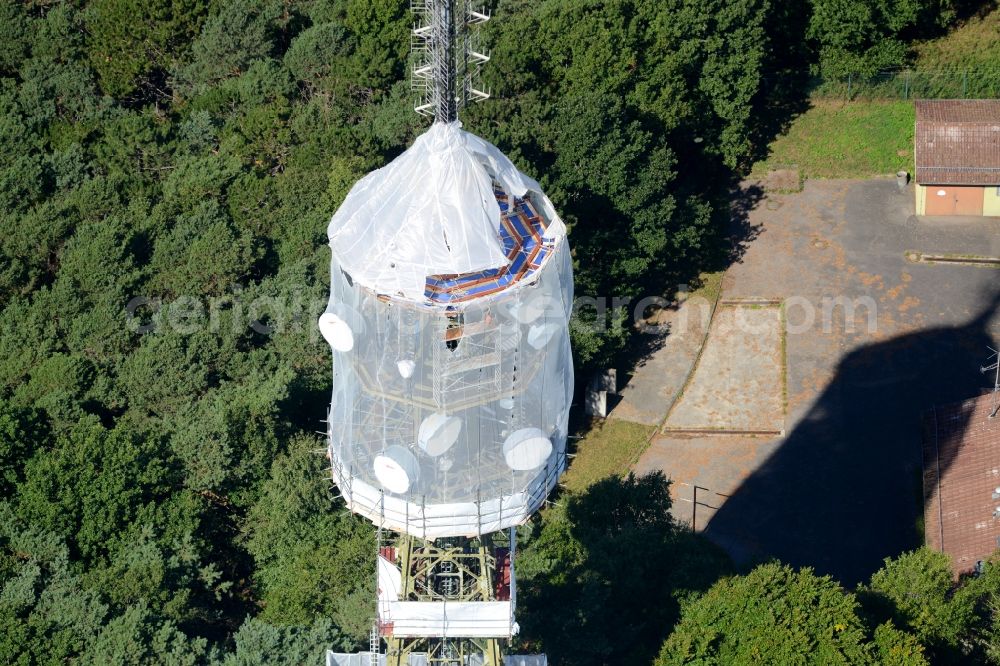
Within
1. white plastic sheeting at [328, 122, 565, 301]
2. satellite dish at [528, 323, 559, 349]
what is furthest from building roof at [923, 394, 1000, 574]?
white plastic sheeting at [328, 122, 565, 301]

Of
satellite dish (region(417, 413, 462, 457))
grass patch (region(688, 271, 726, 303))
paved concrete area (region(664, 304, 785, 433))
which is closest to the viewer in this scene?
satellite dish (region(417, 413, 462, 457))

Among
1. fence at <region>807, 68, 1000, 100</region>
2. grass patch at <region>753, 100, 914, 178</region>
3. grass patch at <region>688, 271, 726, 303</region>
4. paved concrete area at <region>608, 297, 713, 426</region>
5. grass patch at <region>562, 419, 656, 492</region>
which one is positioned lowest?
grass patch at <region>562, 419, 656, 492</region>

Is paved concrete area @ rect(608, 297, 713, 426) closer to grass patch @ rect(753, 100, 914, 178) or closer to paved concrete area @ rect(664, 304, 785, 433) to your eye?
paved concrete area @ rect(664, 304, 785, 433)

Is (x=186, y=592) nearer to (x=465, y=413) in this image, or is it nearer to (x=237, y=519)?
(x=237, y=519)

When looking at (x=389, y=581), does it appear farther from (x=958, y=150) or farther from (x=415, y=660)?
(x=958, y=150)

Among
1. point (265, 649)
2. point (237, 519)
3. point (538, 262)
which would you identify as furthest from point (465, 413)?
point (237, 519)

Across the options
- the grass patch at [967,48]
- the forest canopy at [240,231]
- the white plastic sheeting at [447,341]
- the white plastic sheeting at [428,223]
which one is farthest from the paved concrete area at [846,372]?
the white plastic sheeting at [428,223]
